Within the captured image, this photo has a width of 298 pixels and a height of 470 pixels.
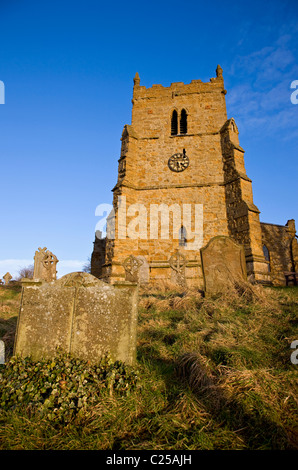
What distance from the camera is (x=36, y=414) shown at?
2.35 m

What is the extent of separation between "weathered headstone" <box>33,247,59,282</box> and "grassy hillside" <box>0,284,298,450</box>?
979 centimetres

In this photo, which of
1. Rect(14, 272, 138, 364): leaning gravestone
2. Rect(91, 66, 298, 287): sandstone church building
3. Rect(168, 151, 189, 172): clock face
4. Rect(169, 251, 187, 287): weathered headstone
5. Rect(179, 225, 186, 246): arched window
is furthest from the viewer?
Rect(168, 151, 189, 172): clock face

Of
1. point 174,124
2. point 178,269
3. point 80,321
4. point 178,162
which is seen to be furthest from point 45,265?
point 174,124

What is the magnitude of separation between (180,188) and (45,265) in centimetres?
817

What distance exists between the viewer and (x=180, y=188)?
14.3 metres

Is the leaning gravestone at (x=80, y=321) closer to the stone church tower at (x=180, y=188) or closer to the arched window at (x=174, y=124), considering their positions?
the stone church tower at (x=180, y=188)

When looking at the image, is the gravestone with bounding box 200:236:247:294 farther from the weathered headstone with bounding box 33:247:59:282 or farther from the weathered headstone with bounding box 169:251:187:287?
the weathered headstone with bounding box 33:247:59:282

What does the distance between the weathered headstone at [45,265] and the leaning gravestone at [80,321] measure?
9.23 meters

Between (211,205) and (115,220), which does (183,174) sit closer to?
(211,205)

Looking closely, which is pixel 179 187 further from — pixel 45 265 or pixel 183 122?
pixel 45 265

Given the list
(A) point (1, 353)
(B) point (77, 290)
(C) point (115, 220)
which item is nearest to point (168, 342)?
(B) point (77, 290)

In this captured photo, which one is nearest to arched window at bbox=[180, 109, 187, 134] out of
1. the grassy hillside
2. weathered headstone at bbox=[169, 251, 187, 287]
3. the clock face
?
the clock face

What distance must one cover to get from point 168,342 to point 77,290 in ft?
5.52

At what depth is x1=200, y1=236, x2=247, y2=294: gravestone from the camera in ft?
21.2
